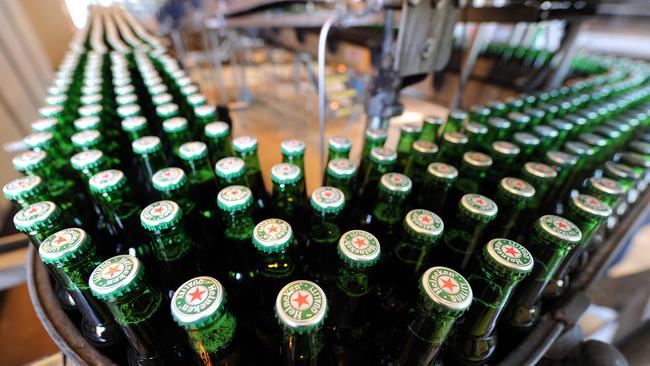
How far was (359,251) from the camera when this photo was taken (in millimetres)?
382

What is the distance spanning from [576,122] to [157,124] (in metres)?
1.31

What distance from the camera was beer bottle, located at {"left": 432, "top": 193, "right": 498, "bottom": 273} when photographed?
480 mm

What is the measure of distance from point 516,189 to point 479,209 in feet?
0.40

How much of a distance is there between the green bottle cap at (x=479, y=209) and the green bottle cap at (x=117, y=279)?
1.58 feet

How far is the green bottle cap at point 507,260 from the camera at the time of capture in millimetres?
369

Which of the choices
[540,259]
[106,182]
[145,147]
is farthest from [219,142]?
[540,259]

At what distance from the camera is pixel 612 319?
0.83m

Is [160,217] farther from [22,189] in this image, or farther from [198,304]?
[22,189]

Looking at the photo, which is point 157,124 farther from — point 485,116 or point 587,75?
point 587,75

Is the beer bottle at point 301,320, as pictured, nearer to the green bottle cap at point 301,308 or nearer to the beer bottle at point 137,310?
the green bottle cap at point 301,308

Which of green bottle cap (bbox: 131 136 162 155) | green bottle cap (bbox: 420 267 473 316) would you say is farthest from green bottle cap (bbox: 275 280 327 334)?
green bottle cap (bbox: 131 136 162 155)

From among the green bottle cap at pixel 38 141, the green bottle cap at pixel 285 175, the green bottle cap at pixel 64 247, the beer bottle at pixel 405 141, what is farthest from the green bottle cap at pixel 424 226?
the green bottle cap at pixel 38 141

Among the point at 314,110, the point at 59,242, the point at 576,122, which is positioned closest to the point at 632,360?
the point at 576,122

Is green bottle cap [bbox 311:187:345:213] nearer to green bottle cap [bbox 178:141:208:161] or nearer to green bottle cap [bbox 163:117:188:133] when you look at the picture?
green bottle cap [bbox 178:141:208:161]
